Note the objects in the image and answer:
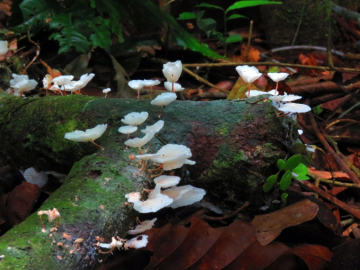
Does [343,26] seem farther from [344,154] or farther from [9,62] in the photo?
[9,62]

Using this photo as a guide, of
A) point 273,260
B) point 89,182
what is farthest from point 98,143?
point 273,260

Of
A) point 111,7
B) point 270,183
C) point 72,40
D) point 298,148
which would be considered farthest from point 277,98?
point 72,40

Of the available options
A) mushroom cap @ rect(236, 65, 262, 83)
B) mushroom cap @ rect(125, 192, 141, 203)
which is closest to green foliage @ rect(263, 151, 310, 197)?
mushroom cap @ rect(236, 65, 262, 83)

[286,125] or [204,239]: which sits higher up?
[286,125]

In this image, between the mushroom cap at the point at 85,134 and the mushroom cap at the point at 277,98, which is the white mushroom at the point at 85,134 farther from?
the mushroom cap at the point at 277,98

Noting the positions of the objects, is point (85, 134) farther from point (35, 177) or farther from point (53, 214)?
point (35, 177)

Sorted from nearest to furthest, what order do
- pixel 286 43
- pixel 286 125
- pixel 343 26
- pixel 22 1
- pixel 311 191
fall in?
pixel 286 125
pixel 311 191
pixel 22 1
pixel 286 43
pixel 343 26

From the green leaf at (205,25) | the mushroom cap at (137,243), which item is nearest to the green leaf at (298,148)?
the mushroom cap at (137,243)
